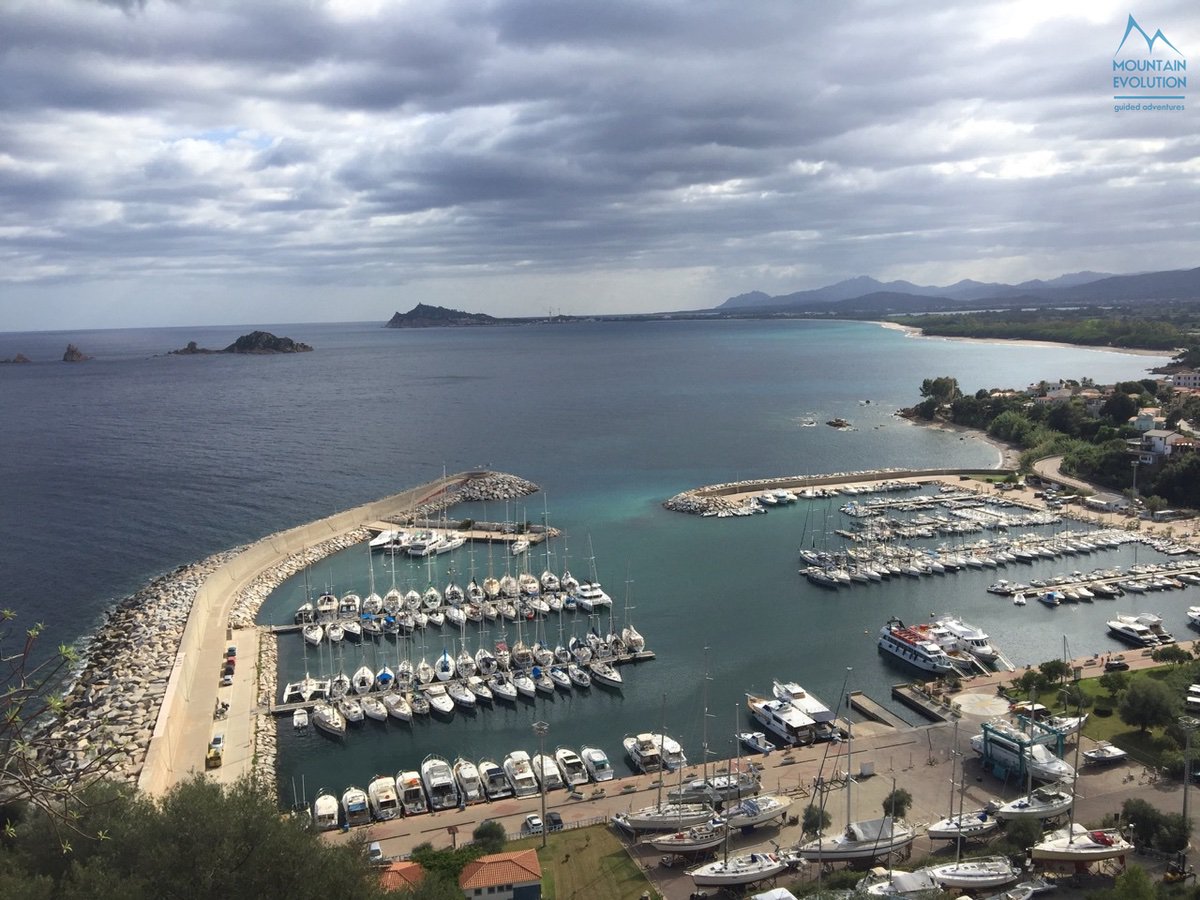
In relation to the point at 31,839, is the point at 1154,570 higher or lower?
lower

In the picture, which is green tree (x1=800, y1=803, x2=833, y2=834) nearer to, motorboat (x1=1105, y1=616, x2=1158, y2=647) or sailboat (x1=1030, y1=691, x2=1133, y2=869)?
sailboat (x1=1030, y1=691, x2=1133, y2=869)

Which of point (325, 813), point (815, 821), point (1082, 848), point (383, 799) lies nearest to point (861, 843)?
point (815, 821)

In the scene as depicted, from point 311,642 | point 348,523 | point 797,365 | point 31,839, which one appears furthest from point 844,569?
point 797,365

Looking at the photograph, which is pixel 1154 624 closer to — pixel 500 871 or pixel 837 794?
pixel 837 794

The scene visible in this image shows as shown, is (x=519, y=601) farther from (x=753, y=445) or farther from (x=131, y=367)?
(x=131, y=367)

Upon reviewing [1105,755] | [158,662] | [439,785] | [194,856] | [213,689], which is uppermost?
[194,856]

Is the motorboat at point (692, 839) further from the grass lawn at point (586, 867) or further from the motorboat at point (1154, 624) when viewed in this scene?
the motorboat at point (1154, 624)

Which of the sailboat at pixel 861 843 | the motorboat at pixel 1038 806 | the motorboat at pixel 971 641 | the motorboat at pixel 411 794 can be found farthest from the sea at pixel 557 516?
the motorboat at pixel 1038 806
